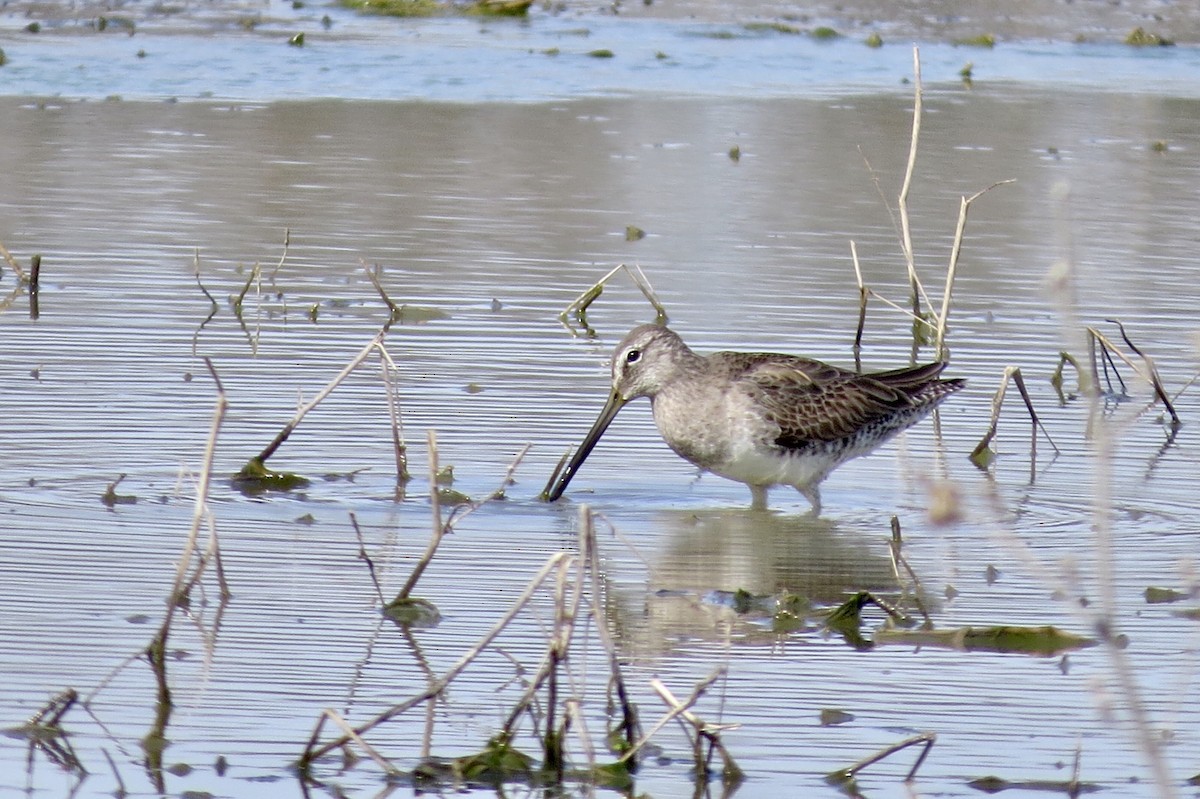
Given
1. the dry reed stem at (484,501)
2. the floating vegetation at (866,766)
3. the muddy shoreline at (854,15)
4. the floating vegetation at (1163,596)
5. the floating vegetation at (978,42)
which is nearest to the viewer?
the floating vegetation at (866,766)

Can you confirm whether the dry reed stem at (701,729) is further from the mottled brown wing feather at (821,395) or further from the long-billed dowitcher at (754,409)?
the mottled brown wing feather at (821,395)

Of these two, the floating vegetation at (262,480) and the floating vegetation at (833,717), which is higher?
the floating vegetation at (262,480)

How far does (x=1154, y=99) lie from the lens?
19.7 m

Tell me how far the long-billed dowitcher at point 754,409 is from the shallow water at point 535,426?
19cm

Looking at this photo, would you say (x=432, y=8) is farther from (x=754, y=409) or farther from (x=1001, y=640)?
(x=1001, y=640)

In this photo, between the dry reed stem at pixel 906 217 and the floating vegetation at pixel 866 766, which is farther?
the dry reed stem at pixel 906 217

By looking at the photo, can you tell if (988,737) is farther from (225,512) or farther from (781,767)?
(225,512)

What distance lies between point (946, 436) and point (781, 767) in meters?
4.23

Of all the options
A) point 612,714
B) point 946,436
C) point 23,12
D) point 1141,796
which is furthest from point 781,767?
point 23,12

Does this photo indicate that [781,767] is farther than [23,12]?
A: No

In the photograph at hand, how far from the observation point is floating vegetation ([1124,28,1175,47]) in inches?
918

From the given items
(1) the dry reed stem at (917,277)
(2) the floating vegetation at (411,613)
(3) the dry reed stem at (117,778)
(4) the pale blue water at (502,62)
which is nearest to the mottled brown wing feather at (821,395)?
(1) the dry reed stem at (917,277)

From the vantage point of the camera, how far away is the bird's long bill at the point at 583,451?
7.68 m

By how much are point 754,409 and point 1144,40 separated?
16671 mm
